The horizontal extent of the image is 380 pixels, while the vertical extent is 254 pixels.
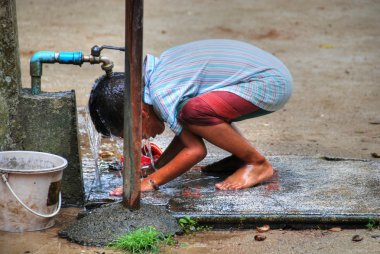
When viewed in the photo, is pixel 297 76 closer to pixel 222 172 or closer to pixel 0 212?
pixel 222 172

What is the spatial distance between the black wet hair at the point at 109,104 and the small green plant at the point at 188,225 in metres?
0.75

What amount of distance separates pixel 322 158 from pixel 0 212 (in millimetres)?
2305

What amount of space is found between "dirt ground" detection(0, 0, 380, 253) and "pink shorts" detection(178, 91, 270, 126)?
704mm

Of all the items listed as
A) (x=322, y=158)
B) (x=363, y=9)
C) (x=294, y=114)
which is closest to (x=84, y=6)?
(x=363, y=9)

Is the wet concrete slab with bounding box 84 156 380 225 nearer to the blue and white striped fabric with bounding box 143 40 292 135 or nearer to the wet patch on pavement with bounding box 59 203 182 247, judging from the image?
the wet patch on pavement with bounding box 59 203 182 247

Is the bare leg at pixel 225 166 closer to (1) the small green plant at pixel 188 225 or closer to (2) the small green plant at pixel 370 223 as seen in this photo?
(1) the small green plant at pixel 188 225

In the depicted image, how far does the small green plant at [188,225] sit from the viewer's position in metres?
4.20

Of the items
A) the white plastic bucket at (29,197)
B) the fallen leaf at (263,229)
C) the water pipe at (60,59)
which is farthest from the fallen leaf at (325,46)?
the white plastic bucket at (29,197)

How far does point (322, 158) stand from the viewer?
551 cm

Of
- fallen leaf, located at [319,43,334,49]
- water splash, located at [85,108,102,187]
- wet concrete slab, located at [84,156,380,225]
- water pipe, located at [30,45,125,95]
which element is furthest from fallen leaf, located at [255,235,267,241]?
fallen leaf, located at [319,43,334,49]

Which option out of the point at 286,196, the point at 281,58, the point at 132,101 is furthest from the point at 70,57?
the point at 281,58

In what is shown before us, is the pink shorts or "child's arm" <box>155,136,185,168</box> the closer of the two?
the pink shorts

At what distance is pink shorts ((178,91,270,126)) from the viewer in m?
4.54

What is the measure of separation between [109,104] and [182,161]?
0.53 metres
